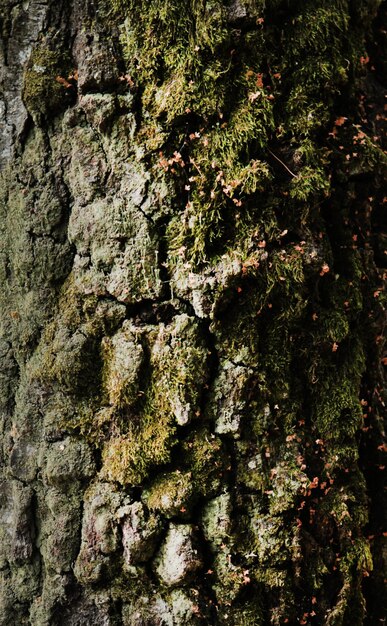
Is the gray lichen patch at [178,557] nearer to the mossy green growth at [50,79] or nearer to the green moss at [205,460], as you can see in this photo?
the green moss at [205,460]

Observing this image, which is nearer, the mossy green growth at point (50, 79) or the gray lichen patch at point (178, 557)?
the gray lichen patch at point (178, 557)

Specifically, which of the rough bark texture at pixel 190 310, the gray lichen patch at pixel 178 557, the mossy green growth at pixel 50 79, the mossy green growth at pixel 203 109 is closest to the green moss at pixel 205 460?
the rough bark texture at pixel 190 310

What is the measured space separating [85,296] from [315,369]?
2.24 ft

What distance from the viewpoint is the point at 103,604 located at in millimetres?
1546

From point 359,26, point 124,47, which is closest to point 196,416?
point 124,47

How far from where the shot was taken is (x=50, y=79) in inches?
61.1

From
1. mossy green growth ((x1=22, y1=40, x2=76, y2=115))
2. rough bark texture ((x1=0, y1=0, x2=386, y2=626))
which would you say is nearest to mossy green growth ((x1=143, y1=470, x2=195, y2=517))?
rough bark texture ((x1=0, y1=0, x2=386, y2=626))

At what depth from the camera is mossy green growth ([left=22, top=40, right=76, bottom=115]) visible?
1550 mm

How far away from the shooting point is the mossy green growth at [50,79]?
5.08 ft

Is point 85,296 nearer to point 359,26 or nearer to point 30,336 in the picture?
point 30,336

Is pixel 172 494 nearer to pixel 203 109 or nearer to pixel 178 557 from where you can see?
pixel 178 557

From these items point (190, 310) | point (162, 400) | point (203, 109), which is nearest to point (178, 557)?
point (162, 400)

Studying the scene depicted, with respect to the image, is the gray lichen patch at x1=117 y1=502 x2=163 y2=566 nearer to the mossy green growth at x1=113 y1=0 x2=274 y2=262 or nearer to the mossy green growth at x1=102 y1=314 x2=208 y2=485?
the mossy green growth at x1=102 y1=314 x2=208 y2=485

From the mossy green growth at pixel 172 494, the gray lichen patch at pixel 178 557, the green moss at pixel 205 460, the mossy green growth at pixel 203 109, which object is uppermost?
the mossy green growth at pixel 203 109
